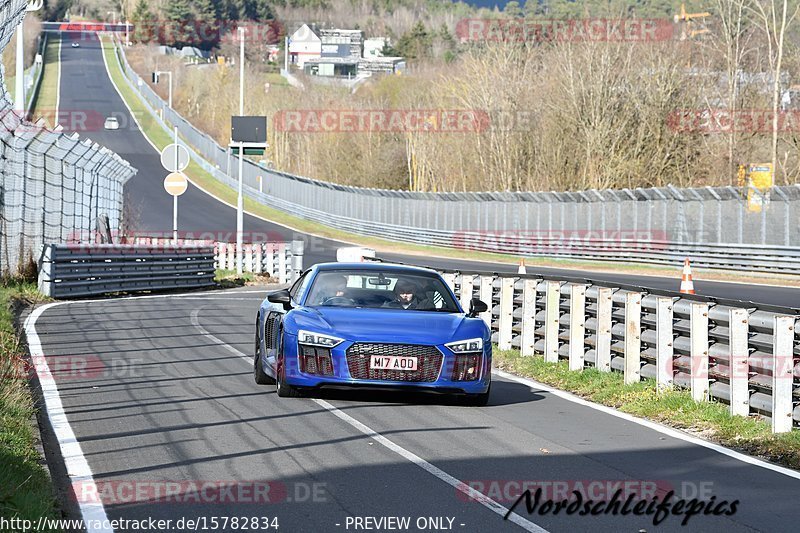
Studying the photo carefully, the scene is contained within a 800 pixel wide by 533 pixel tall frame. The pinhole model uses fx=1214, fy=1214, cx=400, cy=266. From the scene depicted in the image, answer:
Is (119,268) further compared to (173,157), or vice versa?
(173,157)

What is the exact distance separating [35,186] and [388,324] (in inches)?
620

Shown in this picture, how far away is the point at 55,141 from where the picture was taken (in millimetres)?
24734

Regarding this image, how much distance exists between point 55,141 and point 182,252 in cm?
713

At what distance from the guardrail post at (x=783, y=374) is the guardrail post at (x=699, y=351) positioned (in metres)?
1.39

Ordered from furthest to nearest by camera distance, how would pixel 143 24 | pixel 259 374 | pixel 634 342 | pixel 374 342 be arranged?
pixel 143 24, pixel 634 342, pixel 259 374, pixel 374 342

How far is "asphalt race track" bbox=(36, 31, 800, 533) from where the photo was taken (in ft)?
22.6

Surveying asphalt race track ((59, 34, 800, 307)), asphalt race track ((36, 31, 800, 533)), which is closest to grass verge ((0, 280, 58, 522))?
asphalt race track ((36, 31, 800, 533))

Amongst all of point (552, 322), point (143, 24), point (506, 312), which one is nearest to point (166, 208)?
point (506, 312)

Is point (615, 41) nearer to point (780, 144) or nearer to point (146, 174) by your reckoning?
point (780, 144)

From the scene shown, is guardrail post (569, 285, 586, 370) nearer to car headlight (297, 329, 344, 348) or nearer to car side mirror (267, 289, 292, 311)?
car side mirror (267, 289, 292, 311)

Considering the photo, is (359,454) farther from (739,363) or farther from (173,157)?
(173,157)

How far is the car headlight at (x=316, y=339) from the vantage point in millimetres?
10938

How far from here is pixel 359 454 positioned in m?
8.60

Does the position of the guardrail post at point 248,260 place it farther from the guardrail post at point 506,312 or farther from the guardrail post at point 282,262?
the guardrail post at point 506,312
